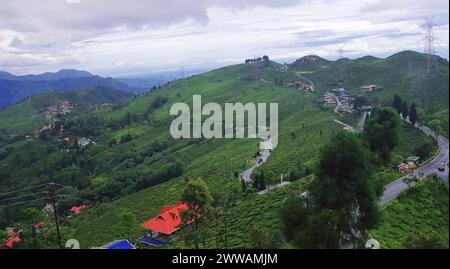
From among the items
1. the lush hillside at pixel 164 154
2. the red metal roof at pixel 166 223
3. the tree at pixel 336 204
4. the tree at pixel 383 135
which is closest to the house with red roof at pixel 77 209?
the lush hillside at pixel 164 154

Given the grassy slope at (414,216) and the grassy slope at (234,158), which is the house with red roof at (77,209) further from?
the grassy slope at (414,216)

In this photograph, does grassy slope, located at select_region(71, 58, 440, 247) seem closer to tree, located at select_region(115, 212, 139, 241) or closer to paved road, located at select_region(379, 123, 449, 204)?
tree, located at select_region(115, 212, 139, 241)

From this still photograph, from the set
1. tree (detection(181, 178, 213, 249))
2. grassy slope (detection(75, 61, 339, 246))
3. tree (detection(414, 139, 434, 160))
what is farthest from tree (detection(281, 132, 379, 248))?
grassy slope (detection(75, 61, 339, 246))

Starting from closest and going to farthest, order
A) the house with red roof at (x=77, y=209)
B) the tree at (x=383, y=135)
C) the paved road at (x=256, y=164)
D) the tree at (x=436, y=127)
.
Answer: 1. the tree at (x=383, y=135)
2. the tree at (x=436, y=127)
3. the paved road at (x=256, y=164)
4. the house with red roof at (x=77, y=209)

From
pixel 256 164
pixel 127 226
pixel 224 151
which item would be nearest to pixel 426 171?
pixel 127 226
